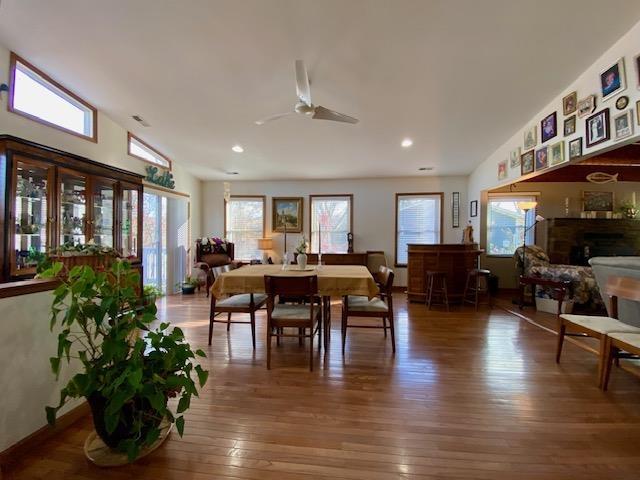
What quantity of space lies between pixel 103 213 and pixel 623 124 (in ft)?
19.1

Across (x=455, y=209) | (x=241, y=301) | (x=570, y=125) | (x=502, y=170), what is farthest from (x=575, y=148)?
(x=241, y=301)

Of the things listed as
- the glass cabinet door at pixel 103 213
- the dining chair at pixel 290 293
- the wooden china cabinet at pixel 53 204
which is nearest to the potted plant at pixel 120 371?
the dining chair at pixel 290 293

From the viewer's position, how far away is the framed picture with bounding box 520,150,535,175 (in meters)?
4.02

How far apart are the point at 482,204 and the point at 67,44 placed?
252 inches

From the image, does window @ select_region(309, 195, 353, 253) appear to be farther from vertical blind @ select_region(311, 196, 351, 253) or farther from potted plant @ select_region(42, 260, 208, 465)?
potted plant @ select_region(42, 260, 208, 465)

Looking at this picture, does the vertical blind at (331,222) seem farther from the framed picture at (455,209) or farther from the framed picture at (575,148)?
the framed picture at (575,148)

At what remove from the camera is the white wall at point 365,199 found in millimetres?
6391

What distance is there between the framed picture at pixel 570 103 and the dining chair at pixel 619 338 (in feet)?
6.14

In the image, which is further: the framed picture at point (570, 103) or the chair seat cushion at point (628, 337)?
the framed picture at point (570, 103)

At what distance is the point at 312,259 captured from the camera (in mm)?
6312

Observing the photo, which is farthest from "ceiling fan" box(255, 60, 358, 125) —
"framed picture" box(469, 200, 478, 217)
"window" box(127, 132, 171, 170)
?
"framed picture" box(469, 200, 478, 217)

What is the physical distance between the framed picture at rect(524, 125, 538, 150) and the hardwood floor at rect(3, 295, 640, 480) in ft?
8.70

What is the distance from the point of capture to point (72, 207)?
354 centimetres

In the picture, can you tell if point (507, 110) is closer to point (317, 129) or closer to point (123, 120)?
point (317, 129)
